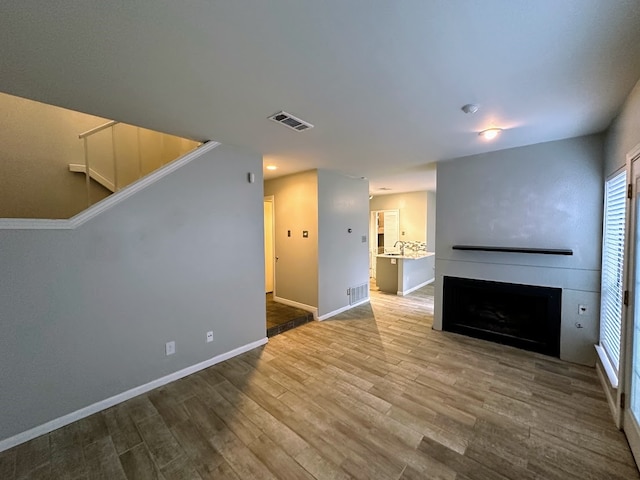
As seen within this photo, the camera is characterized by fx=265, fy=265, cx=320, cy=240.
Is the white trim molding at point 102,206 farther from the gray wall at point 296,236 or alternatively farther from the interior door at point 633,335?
the interior door at point 633,335

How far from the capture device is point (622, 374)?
2.02 metres

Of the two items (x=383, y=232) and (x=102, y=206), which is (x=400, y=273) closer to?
(x=383, y=232)

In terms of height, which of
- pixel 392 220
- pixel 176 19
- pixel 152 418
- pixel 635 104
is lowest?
pixel 152 418

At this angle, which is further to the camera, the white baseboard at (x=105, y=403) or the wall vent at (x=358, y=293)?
the wall vent at (x=358, y=293)

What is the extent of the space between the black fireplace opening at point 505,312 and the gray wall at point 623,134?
1543mm

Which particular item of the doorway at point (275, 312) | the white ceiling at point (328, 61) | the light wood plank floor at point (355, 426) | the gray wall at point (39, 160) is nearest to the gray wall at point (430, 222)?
the doorway at point (275, 312)

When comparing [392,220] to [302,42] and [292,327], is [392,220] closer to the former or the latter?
[292,327]

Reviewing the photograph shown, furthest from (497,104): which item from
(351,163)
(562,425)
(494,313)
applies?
(494,313)

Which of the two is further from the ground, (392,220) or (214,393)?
(392,220)

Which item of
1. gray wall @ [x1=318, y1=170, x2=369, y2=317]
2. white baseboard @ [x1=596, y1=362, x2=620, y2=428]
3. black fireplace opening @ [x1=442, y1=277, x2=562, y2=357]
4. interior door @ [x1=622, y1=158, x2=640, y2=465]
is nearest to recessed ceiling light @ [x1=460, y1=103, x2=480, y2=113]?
interior door @ [x1=622, y1=158, x2=640, y2=465]

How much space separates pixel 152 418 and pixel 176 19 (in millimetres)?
2862

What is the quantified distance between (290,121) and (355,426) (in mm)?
2693

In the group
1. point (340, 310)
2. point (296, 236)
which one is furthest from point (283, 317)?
point (296, 236)

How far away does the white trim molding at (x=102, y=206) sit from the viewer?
2043 millimetres
